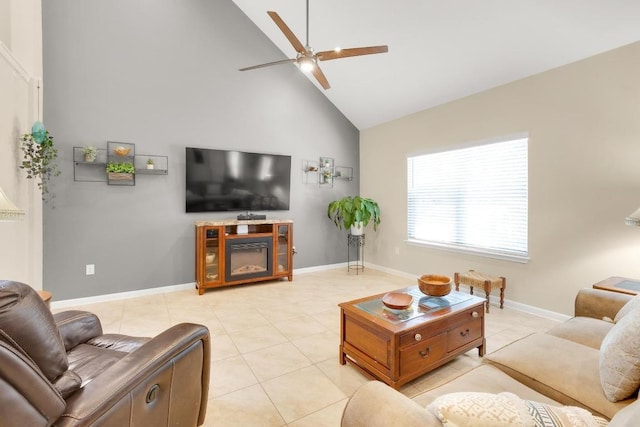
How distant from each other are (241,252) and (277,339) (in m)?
1.80

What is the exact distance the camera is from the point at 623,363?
1.12 m

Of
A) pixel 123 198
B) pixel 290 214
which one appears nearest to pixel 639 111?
pixel 290 214

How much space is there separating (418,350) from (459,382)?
0.63 meters

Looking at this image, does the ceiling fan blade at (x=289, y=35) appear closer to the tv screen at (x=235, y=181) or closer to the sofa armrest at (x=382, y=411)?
the tv screen at (x=235, y=181)

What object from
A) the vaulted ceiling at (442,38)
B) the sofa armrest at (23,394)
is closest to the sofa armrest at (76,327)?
the sofa armrest at (23,394)

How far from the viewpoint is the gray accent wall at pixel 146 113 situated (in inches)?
135

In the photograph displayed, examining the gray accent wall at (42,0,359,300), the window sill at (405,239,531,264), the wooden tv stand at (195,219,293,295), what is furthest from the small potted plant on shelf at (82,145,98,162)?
the window sill at (405,239,531,264)

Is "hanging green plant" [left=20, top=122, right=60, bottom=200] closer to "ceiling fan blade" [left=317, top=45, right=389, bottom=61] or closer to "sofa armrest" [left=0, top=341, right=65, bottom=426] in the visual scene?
"ceiling fan blade" [left=317, top=45, right=389, bottom=61]

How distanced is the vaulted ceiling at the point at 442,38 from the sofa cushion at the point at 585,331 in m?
2.54

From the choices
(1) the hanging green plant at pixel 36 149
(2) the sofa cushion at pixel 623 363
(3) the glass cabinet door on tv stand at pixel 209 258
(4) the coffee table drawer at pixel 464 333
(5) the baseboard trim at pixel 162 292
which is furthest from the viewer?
(3) the glass cabinet door on tv stand at pixel 209 258

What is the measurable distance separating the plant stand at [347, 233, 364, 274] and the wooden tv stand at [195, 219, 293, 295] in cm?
137

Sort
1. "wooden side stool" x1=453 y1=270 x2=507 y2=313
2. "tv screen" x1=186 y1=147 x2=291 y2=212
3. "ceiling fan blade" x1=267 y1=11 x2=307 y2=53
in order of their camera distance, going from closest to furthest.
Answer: "ceiling fan blade" x1=267 y1=11 x2=307 y2=53 → "wooden side stool" x1=453 y1=270 x2=507 y2=313 → "tv screen" x1=186 y1=147 x2=291 y2=212

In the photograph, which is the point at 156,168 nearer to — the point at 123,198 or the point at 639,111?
the point at 123,198

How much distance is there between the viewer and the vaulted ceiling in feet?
8.68
